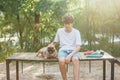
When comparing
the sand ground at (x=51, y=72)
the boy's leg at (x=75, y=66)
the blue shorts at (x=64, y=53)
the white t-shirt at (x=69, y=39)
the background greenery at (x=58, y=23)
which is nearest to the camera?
the boy's leg at (x=75, y=66)

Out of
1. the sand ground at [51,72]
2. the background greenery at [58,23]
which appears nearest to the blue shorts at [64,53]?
the sand ground at [51,72]

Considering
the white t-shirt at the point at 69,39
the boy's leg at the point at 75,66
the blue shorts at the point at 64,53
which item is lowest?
the boy's leg at the point at 75,66

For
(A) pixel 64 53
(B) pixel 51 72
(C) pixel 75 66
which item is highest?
(A) pixel 64 53

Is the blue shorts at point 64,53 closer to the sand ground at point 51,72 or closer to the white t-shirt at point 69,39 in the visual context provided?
the white t-shirt at point 69,39

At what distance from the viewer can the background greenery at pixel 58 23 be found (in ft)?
26.7

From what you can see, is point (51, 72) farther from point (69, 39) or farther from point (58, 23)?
point (58, 23)

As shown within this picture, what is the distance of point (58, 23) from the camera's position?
8375mm

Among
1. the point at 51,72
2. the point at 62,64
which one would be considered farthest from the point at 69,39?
the point at 51,72

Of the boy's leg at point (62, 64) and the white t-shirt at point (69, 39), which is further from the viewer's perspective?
the white t-shirt at point (69, 39)

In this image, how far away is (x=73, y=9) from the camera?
8.48 meters

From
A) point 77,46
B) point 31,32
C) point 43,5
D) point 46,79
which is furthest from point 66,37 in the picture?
point 31,32

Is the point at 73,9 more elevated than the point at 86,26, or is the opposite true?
the point at 73,9

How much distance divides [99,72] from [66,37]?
203 cm

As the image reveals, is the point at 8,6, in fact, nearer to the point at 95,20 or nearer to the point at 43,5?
the point at 43,5
